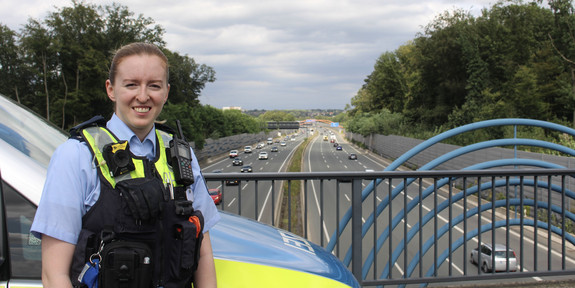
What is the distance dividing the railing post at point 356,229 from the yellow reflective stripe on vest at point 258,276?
6.28 ft

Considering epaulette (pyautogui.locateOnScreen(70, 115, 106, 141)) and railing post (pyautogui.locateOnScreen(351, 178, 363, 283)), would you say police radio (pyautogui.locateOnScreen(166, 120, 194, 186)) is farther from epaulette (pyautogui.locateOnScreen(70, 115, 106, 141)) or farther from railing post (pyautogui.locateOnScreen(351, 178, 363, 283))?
railing post (pyautogui.locateOnScreen(351, 178, 363, 283))

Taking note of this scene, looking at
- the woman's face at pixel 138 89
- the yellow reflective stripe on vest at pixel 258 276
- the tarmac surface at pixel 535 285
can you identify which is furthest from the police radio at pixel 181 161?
the tarmac surface at pixel 535 285

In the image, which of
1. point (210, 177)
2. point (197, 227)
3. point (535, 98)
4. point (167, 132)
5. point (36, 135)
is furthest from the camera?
point (535, 98)

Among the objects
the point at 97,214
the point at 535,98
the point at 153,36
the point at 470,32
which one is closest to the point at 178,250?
the point at 97,214

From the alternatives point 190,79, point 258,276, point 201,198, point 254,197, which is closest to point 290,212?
point 258,276

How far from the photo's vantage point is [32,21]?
43844mm

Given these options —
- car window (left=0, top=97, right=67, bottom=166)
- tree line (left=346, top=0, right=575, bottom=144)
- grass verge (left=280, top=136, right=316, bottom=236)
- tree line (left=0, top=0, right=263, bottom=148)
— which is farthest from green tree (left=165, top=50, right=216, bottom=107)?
car window (left=0, top=97, right=67, bottom=166)

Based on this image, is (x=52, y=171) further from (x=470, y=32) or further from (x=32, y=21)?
(x=470, y=32)

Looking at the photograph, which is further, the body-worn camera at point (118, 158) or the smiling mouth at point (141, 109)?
the smiling mouth at point (141, 109)

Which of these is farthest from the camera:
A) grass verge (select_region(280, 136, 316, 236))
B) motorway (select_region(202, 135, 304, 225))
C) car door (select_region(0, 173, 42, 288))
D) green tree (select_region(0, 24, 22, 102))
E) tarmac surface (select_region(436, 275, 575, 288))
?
green tree (select_region(0, 24, 22, 102))

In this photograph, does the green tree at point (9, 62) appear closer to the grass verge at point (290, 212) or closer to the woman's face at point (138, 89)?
the grass verge at point (290, 212)

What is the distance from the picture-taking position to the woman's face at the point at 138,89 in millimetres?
1686

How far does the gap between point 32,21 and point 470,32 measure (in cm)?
5290

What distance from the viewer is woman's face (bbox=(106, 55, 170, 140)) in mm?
1686
